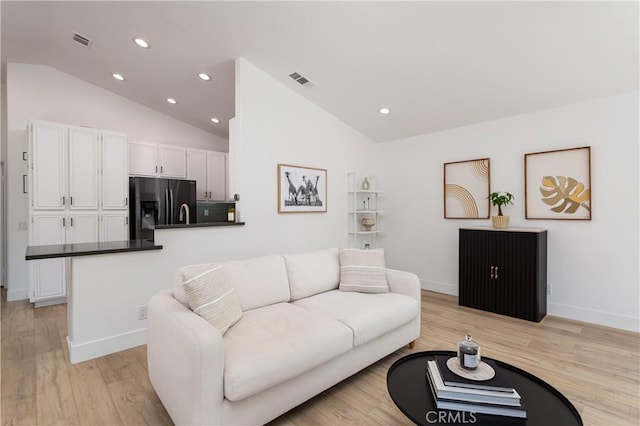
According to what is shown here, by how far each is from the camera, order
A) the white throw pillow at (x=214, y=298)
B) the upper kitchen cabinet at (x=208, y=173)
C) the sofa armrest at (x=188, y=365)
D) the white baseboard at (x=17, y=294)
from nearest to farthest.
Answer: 1. the sofa armrest at (x=188, y=365)
2. the white throw pillow at (x=214, y=298)
3. the white baseboard at (x=17, y=294)
4. the upper kitchen cabinet at (x=208, y=173)

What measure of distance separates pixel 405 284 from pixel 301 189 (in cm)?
193

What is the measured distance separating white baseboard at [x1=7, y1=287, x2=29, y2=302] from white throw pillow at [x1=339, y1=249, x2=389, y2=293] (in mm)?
4500

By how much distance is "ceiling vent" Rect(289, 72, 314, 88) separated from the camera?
139 inches

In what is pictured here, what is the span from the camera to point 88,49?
3516mm

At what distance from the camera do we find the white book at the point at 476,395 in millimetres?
1304

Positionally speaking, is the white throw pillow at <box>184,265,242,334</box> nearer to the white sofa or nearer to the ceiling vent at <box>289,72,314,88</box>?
the white sofa

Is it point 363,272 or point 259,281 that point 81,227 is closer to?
point 259,281

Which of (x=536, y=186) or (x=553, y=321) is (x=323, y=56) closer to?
(x=536, y=186)

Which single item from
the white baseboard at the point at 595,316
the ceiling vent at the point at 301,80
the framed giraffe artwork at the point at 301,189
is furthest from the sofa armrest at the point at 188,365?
the white baseboard at the point at 595,316

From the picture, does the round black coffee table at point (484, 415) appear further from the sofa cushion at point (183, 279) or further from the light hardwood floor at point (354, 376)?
the sofa cushion at point (183, 279)

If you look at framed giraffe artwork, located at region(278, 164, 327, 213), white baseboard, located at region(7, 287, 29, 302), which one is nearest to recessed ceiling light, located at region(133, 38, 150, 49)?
framed giraffe artwork, located at region(278, 164, 327, 213)

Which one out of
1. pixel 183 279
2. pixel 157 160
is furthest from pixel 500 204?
pixel 157 160

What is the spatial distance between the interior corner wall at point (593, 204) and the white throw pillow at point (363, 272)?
192 cm

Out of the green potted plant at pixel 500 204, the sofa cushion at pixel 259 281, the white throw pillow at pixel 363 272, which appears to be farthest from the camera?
the green potted plant at pixel 500 204
